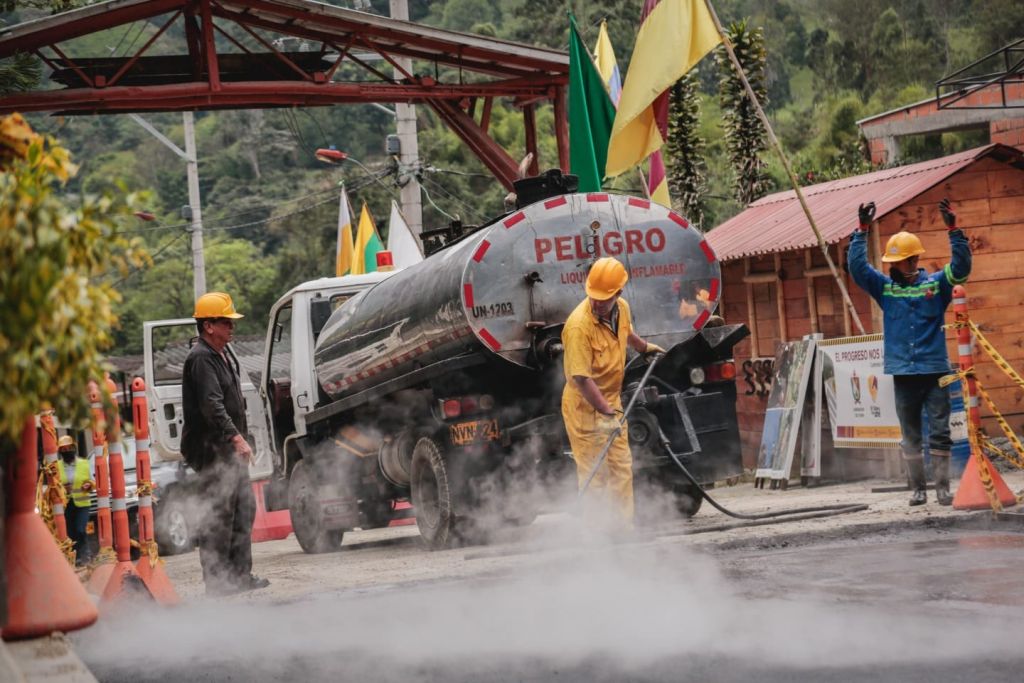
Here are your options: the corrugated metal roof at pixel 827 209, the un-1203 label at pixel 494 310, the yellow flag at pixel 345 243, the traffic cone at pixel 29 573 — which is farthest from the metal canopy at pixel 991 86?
the traffic cone at pixel 29 573

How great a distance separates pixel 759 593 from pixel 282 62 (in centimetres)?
1275

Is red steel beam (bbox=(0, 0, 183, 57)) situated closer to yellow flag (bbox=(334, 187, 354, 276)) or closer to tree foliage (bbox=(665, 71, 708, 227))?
yellow flag (bbox=(334, 187, 354, 276))

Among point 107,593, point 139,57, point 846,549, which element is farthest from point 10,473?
point 139,57

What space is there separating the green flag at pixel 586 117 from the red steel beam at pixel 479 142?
8.83 feet

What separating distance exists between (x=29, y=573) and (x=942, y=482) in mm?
7110

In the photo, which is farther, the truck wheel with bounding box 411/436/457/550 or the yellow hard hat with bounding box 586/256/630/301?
the truck wheel with bounding box 411/436/457/550

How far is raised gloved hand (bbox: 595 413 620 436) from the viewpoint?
9.19m

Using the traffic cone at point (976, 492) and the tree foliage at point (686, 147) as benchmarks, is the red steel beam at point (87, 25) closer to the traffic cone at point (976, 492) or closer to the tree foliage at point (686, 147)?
the traffic cone at point (976, 492)

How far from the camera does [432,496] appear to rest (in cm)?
1124

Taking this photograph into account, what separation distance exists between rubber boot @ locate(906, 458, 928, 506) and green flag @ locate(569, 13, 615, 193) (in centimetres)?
544

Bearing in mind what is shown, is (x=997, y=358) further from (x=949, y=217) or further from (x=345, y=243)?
(x=345, y=243)

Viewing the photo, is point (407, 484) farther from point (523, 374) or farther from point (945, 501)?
point (945, 501)

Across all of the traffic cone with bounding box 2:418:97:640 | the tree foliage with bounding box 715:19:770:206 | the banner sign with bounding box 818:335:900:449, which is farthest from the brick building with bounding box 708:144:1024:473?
the traffic cone with bounding box 2:418:97:640

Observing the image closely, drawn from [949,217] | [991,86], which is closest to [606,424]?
[949,217]
